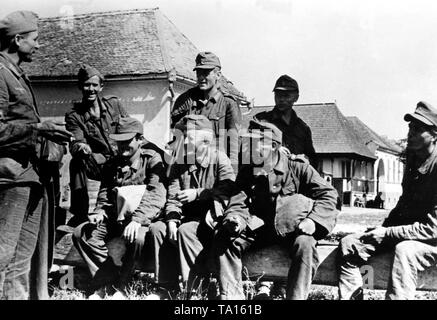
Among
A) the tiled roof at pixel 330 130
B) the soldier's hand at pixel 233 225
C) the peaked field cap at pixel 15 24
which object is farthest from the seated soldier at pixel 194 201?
the tiled roof at pixel 330 130

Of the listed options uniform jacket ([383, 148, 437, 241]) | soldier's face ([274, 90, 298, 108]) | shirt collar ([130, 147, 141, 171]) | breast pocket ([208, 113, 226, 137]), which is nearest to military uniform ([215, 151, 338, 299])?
uniform jacket ([383, 148, 437, 241])

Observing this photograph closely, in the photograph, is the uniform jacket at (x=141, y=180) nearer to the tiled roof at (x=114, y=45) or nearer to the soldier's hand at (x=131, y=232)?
the soldier's hand at (x=131, y=232)

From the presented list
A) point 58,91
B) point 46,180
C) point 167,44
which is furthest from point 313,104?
point 46,180

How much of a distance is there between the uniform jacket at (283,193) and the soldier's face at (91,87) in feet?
7.67

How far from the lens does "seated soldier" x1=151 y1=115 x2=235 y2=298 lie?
5.06 meters

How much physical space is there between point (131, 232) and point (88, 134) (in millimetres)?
1839

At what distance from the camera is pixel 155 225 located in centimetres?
520

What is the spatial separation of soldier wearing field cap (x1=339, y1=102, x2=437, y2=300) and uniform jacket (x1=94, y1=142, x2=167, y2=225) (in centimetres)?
195

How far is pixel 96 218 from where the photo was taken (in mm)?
5410

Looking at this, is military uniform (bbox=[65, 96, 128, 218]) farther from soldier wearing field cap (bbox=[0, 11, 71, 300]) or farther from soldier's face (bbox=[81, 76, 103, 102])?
soldier wearing field cap (bbox=[0, 11, 71, 300])

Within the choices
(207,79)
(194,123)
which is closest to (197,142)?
(194,123)

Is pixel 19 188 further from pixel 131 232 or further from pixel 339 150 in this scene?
pixel 339 150

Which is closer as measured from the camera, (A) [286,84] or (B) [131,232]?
(B) [131,232]
